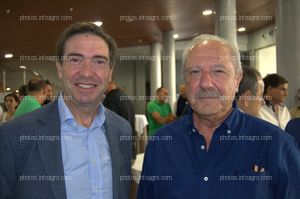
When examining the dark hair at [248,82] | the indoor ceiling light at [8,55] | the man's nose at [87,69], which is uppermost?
the indoor ceiling light at [8,55]

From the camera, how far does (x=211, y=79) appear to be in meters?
1.56

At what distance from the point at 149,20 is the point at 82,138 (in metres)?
7.98

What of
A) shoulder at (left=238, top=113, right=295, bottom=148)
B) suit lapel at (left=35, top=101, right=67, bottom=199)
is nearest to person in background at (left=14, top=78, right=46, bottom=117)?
suit lapel at (left=35, top=101, right=67, bottom=199)

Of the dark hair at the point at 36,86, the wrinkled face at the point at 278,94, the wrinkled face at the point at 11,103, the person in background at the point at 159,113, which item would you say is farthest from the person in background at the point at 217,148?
the wrinkled face at the point at 11,103

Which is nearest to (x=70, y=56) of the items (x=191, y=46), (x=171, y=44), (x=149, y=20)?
(x=191, y=46)

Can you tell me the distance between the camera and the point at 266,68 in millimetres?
13172

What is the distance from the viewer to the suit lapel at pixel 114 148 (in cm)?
169

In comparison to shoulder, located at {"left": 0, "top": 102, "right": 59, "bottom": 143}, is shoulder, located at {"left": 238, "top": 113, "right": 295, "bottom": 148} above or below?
below

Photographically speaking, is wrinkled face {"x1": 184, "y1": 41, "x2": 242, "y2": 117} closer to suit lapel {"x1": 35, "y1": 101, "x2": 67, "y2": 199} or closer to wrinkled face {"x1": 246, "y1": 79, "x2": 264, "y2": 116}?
suit lapel {"x1": 35, "y1": 101, "x2": 67, "y2": 199}

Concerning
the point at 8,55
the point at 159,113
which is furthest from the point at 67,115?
the point at 8,55

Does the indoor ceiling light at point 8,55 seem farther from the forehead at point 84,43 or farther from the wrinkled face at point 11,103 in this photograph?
the forehead at point 84,43

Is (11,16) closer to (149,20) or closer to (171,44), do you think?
(149,20)

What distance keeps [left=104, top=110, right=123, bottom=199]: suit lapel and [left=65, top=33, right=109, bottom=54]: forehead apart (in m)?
0.34

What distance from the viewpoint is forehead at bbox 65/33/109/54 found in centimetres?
164
